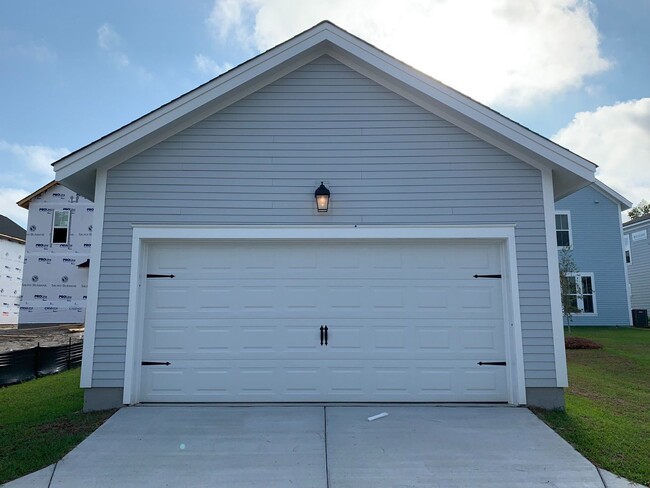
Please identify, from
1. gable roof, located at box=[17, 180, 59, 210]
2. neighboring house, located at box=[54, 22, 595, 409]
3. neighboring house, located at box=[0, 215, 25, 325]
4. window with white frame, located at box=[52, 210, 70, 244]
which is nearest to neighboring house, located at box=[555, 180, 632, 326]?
neighboring house, located at box=[54, 22, 595, 409]

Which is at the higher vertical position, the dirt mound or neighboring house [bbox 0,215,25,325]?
neighboring house [bbox 0,215,25,325]

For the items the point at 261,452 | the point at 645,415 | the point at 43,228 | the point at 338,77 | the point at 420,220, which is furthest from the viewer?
the point at 43,228

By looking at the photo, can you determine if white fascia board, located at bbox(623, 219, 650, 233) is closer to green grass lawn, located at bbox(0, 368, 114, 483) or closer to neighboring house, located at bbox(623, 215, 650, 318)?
neighboring house, located at bbox(623, 215, 650, 318)

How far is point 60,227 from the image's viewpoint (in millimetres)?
21141

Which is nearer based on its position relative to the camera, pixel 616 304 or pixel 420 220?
pixel 420 220

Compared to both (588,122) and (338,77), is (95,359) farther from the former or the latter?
(588,122)

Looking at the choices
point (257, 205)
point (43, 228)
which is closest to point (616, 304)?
point (257, 205)

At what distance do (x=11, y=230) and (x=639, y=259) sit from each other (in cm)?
3906

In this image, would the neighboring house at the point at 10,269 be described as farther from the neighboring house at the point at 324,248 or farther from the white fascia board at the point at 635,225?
the white fascia board at the point at 635,225

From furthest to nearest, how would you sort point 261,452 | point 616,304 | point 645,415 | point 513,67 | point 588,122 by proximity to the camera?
point 616,304 → point 588,122 → point 513,67 → point 645,415 → point 261,452

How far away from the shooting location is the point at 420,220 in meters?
6.13

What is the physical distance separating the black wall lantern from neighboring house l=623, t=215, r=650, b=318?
23.8 metres

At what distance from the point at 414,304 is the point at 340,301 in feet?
3.47

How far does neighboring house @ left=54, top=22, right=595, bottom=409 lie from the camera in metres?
5.95
